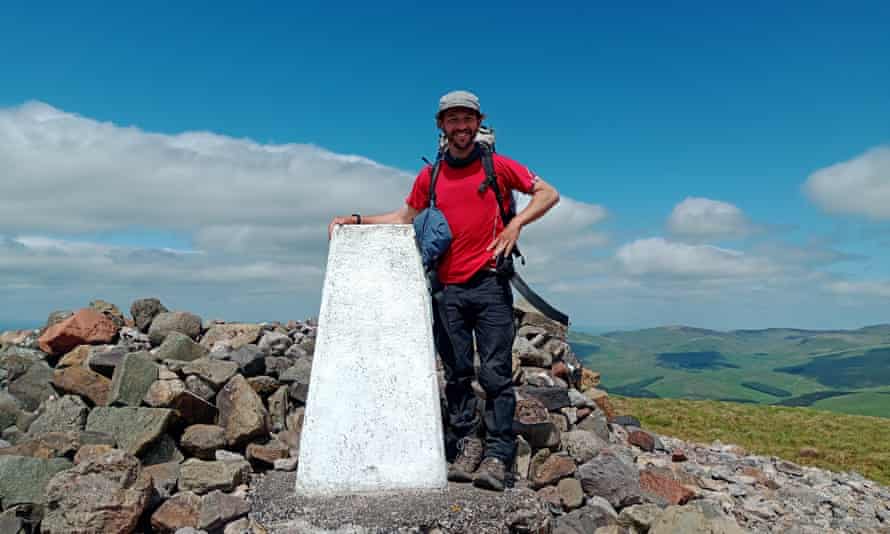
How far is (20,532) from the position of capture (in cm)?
591

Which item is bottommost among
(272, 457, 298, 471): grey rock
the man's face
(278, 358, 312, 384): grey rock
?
(272, 457, 298, 471): grey rock

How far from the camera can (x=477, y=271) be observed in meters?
5.54

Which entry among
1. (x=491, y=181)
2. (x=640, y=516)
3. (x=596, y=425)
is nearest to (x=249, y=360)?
(x=491, y=181)

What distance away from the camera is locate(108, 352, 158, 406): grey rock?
764 centimetres

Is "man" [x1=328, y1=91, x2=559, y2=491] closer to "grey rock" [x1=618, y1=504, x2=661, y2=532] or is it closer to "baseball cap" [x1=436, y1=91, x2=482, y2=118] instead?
"baseball cap" [x1=436, y1=91, x2=482, y2=118]

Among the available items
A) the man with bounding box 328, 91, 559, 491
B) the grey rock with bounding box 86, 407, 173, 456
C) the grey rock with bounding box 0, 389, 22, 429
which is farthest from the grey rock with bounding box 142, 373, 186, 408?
the man with bounding box 328, 91, 559, 491

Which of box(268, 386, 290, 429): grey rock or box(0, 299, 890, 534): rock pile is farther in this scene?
box(268, 386, 290, 429): grey rock

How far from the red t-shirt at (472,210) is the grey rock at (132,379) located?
4.38 m

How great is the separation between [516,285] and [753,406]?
18.0m

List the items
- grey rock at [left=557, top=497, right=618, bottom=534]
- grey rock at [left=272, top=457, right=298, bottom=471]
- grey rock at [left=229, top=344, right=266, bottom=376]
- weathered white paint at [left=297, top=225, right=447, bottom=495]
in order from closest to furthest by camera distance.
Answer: weathered white paint at [left=297, top=225, right=447, bottom=495], grey rock at [left=557, top=497, right=618, bottom=534], grey rock at [left=272, top=457, right=298, bottom=471], grey rock at [left=229, top=344, right=266, bottom=376]

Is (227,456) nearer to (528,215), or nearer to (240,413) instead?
(240,413)

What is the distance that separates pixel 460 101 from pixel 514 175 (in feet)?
2.68

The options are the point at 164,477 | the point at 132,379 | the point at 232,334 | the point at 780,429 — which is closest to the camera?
the point at 164,477

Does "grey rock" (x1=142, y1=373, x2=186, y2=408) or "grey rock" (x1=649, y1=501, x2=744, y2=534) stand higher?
"grey rock" (x1=142, y1=373, x2=186, y2=408)
